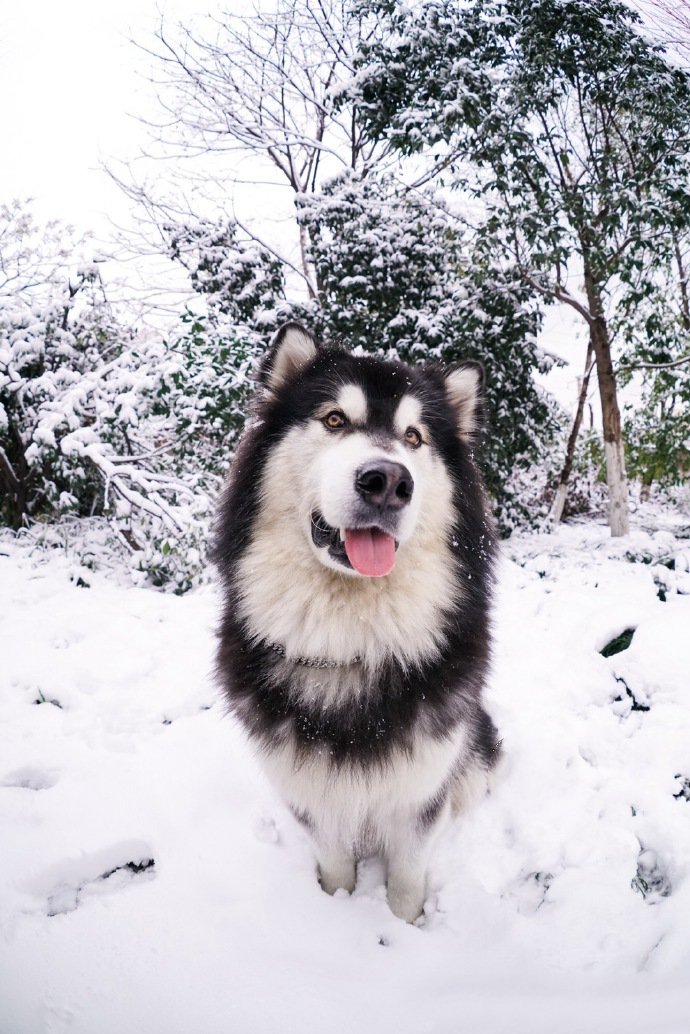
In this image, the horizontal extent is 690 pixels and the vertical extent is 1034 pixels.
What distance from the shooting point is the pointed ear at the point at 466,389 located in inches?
82.4

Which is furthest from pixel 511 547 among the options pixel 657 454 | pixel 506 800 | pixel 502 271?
pixel 506 800

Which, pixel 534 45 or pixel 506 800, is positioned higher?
pixel 534 45

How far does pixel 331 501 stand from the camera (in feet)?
5.10

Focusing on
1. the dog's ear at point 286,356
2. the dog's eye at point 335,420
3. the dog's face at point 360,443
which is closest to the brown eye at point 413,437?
the dog's face at point 360,443

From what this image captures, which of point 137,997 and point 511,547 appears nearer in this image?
point 137,997

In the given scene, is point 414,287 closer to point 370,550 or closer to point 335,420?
point 335,420

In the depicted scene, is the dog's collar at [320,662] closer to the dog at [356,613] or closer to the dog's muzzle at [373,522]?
the dog at [356,613]

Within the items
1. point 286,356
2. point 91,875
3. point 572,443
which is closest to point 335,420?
point 286,356

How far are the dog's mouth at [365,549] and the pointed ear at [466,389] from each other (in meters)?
0.71

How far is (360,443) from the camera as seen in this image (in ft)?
5.42

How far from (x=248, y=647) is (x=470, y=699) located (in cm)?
79

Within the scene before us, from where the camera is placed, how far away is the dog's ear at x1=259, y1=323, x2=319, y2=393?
1.97 metres

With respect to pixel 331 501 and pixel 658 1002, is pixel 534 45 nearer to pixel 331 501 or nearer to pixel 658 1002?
pixel 331 501

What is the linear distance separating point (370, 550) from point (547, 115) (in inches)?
290
